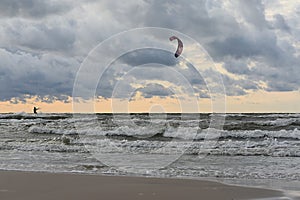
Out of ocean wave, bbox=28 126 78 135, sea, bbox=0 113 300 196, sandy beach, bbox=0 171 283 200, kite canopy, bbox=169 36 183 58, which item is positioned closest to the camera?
sandy beach, bbox=0 171 283 200

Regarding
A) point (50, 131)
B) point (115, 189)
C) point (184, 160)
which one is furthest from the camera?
point (50, 131)

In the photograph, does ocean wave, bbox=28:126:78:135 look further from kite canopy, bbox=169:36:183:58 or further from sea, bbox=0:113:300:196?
kite canopy, bbox=169:36:183:58

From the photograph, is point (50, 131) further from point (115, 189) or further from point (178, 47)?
point (115, 189)

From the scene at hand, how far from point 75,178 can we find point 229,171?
4646 millimetres

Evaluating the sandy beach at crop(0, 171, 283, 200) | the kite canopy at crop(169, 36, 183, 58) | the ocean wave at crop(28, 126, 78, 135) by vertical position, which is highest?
the kite canopy at crop(169, 36, 183, 58)

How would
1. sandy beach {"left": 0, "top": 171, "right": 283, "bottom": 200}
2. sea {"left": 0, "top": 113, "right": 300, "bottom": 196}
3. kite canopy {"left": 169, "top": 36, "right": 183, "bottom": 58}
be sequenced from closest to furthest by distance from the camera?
sandy beach {"left": 0, "top": 171, "right": 283, "bottom": 200}
kite canopy {"left": 169, "top": 36, "right": 183, "bottom": 58}
sea {"left": 0, "top": 113, "right": 300, "bottom": 196}

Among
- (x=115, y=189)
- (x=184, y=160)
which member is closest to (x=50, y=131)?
(x=184, y=160)

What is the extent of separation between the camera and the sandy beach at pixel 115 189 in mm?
8625

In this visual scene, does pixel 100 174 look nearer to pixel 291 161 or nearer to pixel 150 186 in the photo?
pixel 150 186

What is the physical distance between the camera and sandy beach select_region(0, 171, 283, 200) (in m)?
8.62

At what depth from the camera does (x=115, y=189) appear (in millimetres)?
9383

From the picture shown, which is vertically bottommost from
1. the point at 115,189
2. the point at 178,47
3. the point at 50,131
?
the point at 115,189

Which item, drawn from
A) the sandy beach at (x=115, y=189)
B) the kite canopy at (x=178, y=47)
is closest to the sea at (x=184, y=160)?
the sandy beach at (x=115, y=189)

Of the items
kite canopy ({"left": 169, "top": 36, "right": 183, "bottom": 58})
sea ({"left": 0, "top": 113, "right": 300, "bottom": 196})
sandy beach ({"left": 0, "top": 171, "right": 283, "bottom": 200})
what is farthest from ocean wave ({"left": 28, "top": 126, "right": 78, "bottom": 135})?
kite canopy ({"left": 169, "top": 36, "right": 183, "bottom": 58})
